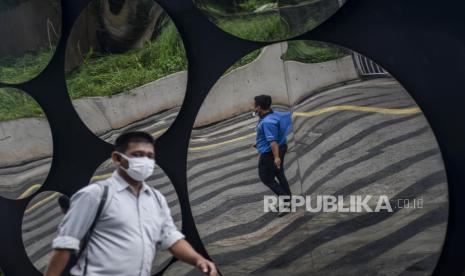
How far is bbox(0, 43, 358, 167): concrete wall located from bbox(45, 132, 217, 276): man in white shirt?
0.94 meters

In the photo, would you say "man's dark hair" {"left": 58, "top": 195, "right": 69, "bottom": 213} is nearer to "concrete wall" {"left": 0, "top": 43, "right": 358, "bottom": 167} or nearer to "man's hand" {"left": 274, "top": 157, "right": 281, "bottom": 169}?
"concrete wall" {"left": 0, "top": 43, "right": 358, "bottom": 167}

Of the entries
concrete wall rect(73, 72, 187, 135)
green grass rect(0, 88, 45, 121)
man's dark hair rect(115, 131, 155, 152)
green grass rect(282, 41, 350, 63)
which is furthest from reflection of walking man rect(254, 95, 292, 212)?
green grass rect(0, 88, 45, 121)

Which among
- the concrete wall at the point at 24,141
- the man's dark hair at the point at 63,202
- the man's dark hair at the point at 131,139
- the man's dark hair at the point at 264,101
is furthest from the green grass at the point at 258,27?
the man's dark hair at the point at 63,202

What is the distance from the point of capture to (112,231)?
3.54 meters

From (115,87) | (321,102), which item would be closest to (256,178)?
(321,102)

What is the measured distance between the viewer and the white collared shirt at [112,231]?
349cm

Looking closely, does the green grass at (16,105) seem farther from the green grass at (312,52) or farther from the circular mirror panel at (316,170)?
the green grass at (312,52)

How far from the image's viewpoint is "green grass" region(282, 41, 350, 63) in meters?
4.27

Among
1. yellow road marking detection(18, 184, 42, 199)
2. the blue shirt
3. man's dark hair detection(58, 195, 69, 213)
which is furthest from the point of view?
yellow road marking detection(18, 184, 42, 199)

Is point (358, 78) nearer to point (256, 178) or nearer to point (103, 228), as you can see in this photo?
point (256, 178)

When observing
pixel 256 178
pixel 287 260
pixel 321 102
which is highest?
pixel 321 102

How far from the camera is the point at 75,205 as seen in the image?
3504mm

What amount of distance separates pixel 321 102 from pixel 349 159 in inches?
13.0

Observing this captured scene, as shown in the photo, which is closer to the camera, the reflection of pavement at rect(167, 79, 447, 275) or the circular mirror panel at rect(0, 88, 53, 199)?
the reflection of pavement at rect(167, 79, 447, 275)
